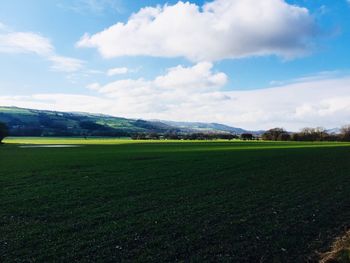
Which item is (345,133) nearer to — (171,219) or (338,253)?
(171,219)

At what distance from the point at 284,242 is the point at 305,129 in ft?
636

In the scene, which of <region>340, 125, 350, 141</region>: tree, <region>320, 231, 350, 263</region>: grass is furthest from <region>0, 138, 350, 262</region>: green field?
<region>340, 125, 350, 141</region>: tree

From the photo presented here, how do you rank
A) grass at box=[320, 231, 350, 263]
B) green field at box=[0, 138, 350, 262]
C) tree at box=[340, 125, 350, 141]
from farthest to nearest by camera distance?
tree at box=[340, 125, 350, 141], green field at box=[0, 138, 350, 262], grass at box=[320, 231, 350, 263]

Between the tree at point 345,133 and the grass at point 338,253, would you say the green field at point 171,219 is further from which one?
the tree at point 345,133

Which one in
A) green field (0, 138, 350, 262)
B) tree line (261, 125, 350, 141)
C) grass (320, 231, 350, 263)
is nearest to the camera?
grass (320, 231, 350, 263)

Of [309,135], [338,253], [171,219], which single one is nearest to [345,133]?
[309,135]

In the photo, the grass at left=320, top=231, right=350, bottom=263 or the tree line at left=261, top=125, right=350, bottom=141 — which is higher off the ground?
the tree line at left=261, top=125, right=350, bottom=141

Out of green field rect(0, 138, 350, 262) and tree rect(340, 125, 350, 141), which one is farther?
tree rect(340, 125, 350, 141)

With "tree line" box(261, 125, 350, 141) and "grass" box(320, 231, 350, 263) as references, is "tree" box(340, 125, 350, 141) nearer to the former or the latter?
"tree line" box(261, 125, 350, 141)

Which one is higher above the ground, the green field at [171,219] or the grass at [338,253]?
the grass at [338,253]

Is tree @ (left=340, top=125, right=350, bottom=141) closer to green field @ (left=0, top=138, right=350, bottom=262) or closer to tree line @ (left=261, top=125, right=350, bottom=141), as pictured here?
tree line @ (left=261, top=125, right=350, bottom=141)

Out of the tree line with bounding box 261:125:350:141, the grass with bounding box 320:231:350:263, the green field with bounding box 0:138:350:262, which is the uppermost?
the tree line with bounding box 261:125:350:141


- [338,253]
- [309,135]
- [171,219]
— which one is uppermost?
[309,135]

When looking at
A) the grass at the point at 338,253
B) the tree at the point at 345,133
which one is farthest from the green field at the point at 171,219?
the tree at the point at 345,133
